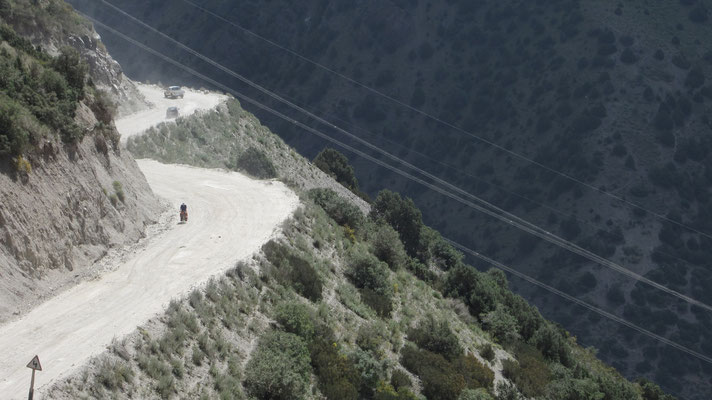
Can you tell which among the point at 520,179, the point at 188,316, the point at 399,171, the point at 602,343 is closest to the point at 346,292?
the point at 188,316

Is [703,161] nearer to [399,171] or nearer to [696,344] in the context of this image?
[696,344]

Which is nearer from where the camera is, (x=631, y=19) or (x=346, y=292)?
(x=346, y=292)

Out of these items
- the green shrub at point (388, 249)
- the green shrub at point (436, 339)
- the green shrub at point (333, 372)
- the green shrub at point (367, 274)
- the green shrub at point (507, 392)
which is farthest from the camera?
the green shrub at point (388, 249)

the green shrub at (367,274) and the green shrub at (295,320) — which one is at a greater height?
the green shrub at (295,320)

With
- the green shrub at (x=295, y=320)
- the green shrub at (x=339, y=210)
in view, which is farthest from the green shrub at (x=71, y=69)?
the green shrub at (x=339, y=210)

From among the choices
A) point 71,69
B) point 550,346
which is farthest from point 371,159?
point 71,69

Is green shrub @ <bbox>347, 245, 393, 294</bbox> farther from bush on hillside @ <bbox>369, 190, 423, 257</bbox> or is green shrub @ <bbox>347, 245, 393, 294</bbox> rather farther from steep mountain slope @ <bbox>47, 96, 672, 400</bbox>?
bush on hillside @ <bbox>369, 190, 423, 257</bbox>

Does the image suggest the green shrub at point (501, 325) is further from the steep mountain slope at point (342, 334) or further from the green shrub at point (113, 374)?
the green shrub at point (113, 374)

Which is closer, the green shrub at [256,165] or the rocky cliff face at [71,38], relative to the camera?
the rocky cliff face at [71,38]

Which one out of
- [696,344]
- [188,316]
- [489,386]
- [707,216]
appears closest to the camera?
[188,316]
